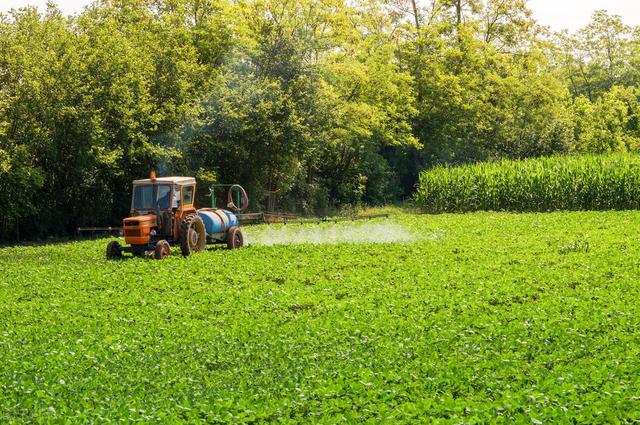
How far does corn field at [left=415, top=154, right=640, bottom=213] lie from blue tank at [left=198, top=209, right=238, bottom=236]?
62.6 ft

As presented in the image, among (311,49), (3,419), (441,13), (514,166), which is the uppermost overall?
(441,13)

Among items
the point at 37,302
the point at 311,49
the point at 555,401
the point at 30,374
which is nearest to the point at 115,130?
the point at 311,49

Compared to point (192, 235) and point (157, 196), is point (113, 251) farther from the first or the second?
Answer: point (192, 235)

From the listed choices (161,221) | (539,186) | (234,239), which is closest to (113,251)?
(161,221)

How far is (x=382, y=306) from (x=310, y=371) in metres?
4.52

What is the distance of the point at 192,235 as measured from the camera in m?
24.3

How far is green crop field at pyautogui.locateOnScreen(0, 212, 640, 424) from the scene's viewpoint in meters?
9.77

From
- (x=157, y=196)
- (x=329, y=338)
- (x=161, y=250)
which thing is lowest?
(x=329, y=338)

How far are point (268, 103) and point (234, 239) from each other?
14.5 metres

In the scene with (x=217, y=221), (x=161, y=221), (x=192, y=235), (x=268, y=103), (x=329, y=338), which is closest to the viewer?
(x=329, y=338)

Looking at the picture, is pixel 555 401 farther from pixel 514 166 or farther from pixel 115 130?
pixel 514 166

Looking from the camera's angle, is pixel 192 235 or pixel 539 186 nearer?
pixel 192 235

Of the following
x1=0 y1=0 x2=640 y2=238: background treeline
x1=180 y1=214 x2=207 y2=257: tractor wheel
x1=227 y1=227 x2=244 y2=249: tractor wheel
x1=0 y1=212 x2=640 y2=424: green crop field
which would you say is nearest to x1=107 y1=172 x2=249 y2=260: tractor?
x1=180 y1=214 x2=207 y2=257: tractor wheel

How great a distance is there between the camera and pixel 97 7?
41344mm
